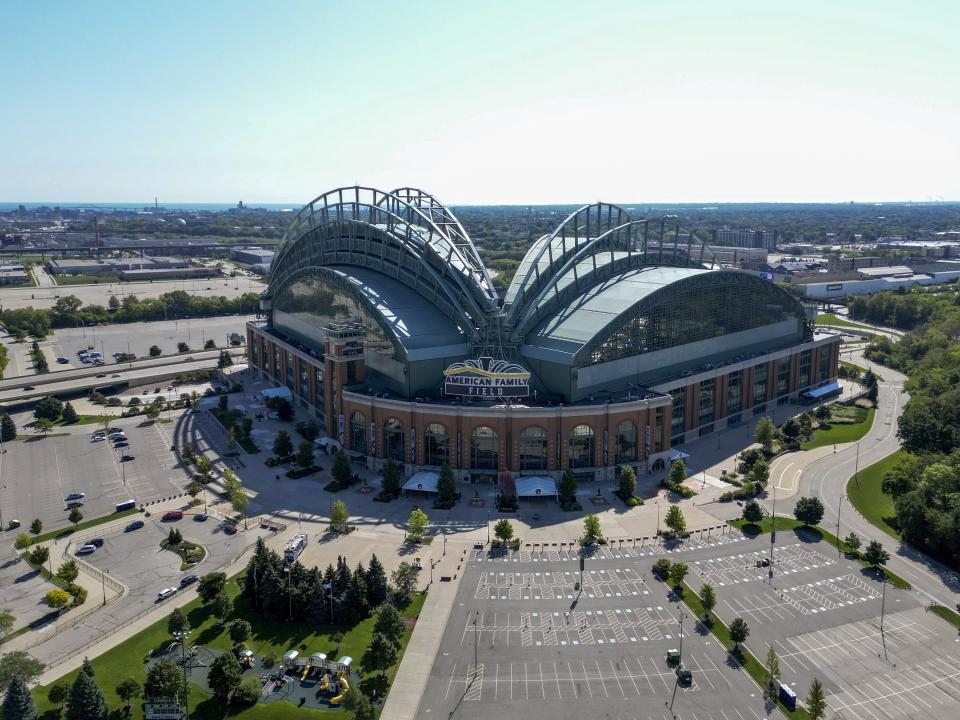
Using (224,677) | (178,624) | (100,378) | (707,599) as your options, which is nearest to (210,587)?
(178,624)

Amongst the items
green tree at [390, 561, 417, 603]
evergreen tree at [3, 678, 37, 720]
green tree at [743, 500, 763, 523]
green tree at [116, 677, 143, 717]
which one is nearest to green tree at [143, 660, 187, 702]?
green tree at [116, 677, 143, 717]

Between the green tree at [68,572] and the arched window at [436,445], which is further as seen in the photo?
the arched window at [436,445]

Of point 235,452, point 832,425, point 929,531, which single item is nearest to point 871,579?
point 929,531

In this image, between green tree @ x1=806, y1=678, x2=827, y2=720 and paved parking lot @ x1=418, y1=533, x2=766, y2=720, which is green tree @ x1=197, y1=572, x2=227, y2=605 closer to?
paved parking lot @ x1=418, y1=533, x2=766, y2=720

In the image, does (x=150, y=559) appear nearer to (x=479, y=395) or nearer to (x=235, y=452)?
(x=235, y=452)

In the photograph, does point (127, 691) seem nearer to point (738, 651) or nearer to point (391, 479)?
point (391, 479)

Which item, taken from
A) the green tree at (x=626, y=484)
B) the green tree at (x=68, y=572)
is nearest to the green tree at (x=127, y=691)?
the green tree at (x=68, y=572)

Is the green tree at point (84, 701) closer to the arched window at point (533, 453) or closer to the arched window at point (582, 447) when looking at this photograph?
the arched window at point (533, 453)

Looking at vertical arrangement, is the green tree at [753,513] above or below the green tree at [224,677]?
above
